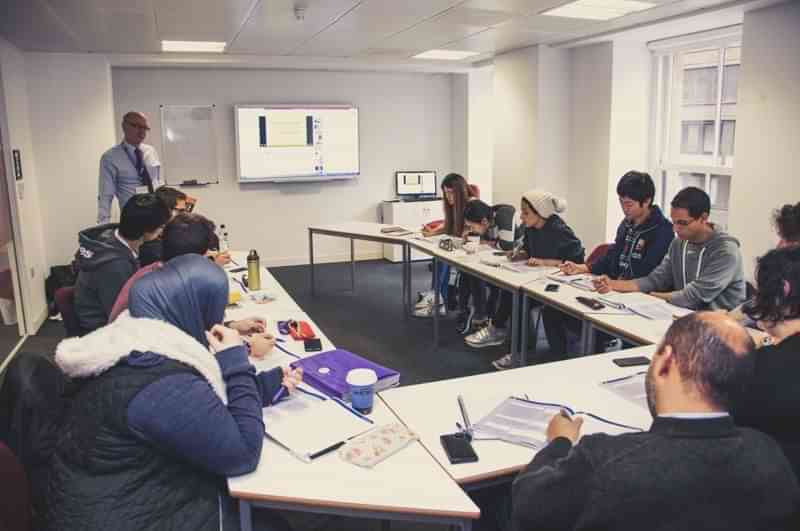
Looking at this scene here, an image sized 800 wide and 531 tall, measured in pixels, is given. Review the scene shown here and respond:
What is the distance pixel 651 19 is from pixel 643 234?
80.6 inches

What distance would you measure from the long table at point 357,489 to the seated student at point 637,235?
7.22ft

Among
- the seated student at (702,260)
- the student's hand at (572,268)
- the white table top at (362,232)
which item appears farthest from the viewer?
the white table top at (362,232)

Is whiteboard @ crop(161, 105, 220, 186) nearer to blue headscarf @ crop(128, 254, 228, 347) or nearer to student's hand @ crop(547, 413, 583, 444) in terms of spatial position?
blue headscarf @ crop(128, 254, 228, 347)

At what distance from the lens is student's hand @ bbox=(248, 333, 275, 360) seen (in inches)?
96.0

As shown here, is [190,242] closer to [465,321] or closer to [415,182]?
[465,321]

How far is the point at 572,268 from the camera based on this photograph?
13.0ft

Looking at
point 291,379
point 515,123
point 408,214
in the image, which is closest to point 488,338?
point 515,123

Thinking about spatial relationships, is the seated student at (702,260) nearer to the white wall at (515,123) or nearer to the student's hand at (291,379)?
the student's hand at (291,379)

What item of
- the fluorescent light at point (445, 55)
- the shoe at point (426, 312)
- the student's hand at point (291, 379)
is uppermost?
the fluorescent light at point (445, 55)

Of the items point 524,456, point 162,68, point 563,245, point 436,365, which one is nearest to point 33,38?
point 162,68

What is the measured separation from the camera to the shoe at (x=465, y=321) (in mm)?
5113

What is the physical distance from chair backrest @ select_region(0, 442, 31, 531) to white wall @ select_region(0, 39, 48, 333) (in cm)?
410

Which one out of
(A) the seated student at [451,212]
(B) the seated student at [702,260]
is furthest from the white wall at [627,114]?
(B) the seated student at [702,260]

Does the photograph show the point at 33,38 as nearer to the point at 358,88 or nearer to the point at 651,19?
the point at 358,88
